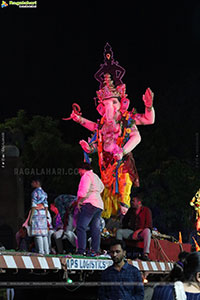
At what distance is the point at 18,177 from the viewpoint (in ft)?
77.3

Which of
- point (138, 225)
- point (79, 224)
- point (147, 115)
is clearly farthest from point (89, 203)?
point (147, 115)

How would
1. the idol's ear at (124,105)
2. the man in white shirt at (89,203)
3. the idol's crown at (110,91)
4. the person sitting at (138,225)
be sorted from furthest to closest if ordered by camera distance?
the idol's crown at (110,91) < the idol's ear at (124,105) < the person sitting at (138,225) < the man in white shirt at (89,203)

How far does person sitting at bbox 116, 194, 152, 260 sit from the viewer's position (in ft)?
42.3

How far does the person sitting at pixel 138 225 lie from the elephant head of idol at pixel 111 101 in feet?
8.73

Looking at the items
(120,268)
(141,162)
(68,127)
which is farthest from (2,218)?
(68,127)

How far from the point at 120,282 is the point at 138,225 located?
5562mm

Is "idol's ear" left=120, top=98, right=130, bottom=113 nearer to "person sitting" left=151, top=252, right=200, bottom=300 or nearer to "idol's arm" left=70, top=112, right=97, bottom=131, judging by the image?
"idol's arm" left=70, top=112, right=97, bottom=131

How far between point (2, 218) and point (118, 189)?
9.37 metres

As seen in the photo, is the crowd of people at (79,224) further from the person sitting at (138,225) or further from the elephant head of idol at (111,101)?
the elephant head of idol at (111,101)

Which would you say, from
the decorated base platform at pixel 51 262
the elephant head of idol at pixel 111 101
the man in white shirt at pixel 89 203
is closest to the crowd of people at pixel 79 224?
the man in white shirt at pixel 89 203

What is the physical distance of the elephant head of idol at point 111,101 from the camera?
15266 millimetres

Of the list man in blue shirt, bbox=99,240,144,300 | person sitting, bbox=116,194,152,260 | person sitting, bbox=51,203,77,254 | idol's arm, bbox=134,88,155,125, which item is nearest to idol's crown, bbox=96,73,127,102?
idol's arm, bbox=134,88,155,125

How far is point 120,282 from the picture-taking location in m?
7.50

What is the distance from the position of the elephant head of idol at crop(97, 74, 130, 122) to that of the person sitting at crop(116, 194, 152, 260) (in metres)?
2.66
